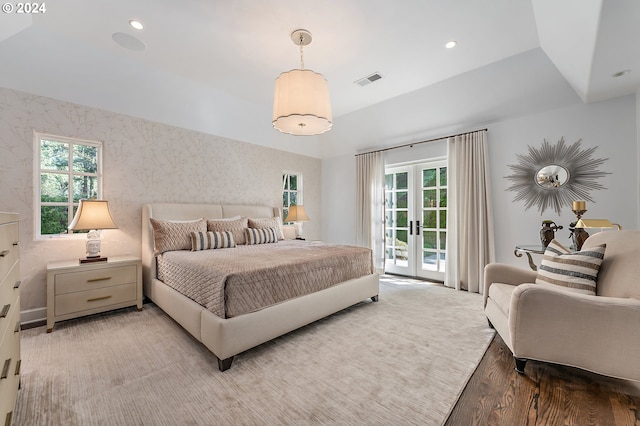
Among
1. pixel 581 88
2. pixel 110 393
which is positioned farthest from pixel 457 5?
pixel 110 393

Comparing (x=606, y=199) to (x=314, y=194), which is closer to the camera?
(x=606, y=199)

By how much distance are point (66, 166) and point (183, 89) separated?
1.74 m

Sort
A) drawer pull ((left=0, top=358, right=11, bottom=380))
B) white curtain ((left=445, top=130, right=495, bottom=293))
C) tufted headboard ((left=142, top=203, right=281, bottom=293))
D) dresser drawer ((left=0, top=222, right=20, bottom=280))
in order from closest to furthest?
drawer pull ((left=0, top=358, right=11, bottom=380)) < dresser drawer ((left=0, top=222, right=20, bottom=280)) < tufted headboard ((left=142, top=203, right=281, bottom=293)) < white curtain ((left=445, top=130, right=495, bottom=293))

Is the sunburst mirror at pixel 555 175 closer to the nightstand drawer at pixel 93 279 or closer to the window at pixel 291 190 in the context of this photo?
the window at pixel 291 190

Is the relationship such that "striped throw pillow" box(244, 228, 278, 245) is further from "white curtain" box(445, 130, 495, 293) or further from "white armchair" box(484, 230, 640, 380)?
"white armchair" box(484, 230, 640, 380)

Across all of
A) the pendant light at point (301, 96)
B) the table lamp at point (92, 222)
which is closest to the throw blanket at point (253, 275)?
the table lamp at point (92, 222)

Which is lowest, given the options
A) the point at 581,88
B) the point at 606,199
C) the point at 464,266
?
the point at 464,266

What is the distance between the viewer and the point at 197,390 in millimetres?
1672

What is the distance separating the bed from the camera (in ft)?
6.26

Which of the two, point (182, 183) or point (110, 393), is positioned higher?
point (182, 183)

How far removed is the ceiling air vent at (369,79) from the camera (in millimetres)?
3562

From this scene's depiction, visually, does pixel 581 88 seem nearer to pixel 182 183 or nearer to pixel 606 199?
pixel 606 199

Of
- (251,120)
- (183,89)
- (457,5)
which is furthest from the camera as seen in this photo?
(251,120)

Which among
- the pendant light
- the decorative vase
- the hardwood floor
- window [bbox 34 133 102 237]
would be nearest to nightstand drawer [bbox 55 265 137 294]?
window [bbox 34 133 102 237]
